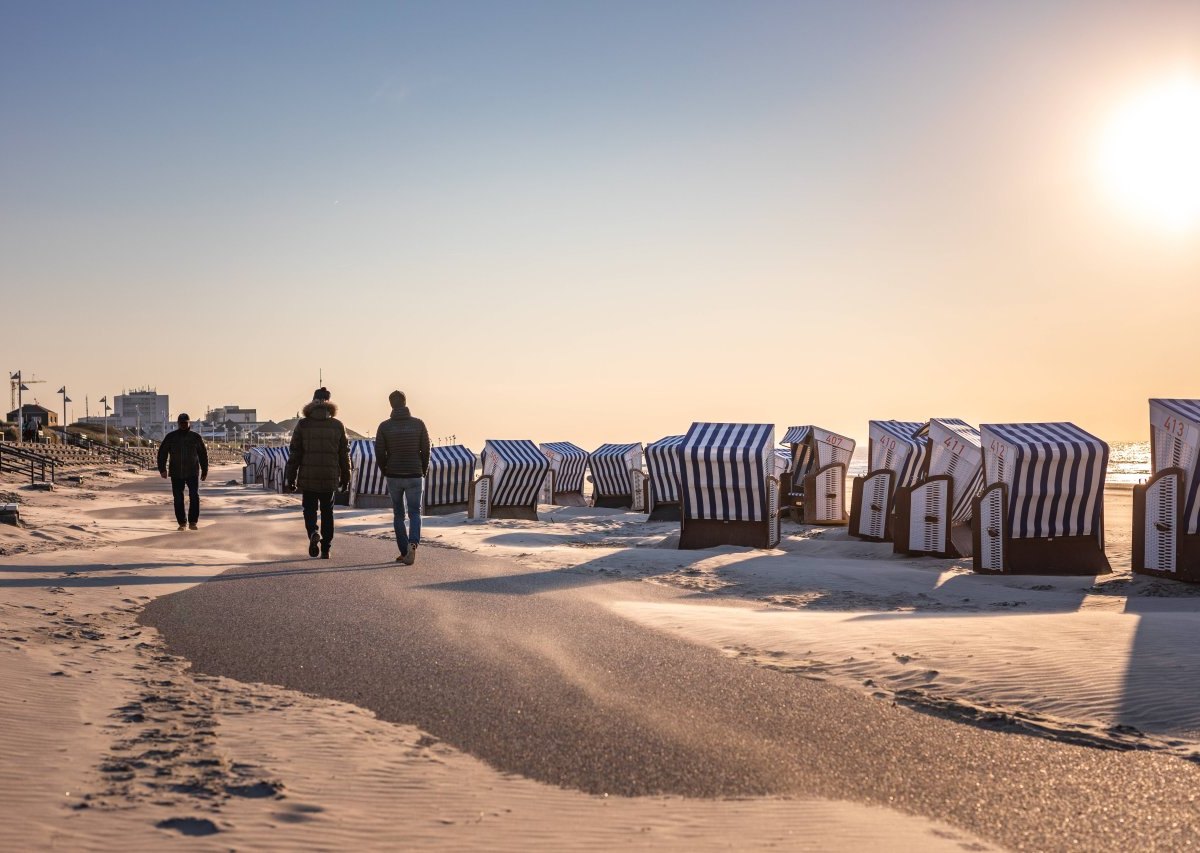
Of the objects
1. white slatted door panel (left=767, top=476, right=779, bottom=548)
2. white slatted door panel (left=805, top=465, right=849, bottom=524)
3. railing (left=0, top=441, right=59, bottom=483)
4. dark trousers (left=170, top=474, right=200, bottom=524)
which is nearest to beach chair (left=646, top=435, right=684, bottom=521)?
white slatted door panel (left=805, top=465, right=849, bottom=524)

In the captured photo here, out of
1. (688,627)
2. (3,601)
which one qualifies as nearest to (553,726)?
(688,627)

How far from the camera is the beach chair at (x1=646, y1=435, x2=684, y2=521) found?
24.4 m

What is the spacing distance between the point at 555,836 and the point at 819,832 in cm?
95

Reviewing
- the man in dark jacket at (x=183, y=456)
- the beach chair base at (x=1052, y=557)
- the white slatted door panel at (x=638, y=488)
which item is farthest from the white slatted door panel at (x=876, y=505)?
the white slatted door panel at (x=638, y=488)

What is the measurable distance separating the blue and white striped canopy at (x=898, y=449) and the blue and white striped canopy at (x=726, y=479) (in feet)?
9.39

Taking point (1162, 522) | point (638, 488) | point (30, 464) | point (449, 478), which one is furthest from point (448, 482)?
point (30, 464)

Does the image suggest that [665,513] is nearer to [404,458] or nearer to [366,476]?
[366,476]

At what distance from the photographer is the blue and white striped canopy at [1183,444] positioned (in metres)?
12.1

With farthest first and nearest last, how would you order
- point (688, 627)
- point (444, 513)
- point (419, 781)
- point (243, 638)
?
point (444, 513) → point (688, 627) → point (243, 638) → point (419, 781)

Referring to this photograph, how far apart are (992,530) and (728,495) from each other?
428 centimetres

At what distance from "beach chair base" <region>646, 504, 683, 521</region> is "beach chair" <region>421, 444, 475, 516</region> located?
5083 mm

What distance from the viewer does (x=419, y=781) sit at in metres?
4.11

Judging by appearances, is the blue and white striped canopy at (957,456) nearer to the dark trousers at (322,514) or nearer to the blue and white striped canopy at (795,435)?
the dark trousers at (322,514)

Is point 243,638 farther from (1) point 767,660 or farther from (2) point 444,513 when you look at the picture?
(2) point 444,513
